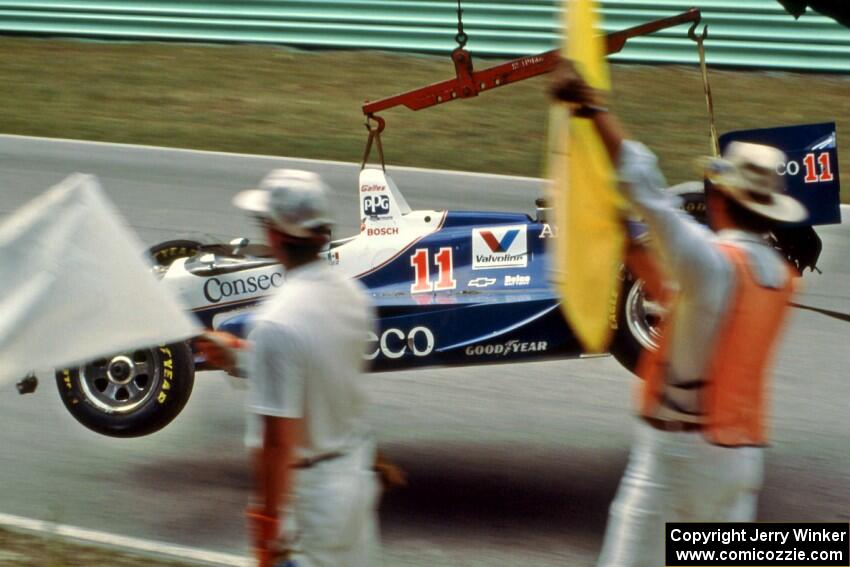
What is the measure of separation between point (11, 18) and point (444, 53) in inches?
229

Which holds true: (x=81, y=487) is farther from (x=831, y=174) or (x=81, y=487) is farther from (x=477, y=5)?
(x=477, y=5)

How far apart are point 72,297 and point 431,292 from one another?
9.38ft

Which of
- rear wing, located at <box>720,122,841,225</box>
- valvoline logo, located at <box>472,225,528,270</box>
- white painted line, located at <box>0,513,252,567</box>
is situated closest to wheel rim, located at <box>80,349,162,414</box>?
white painted line, located at <box>0,513,252,567</box>

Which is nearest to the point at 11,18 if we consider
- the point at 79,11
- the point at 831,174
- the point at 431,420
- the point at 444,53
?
the point at 79,11

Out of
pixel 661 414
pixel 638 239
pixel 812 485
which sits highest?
pixel 638 239

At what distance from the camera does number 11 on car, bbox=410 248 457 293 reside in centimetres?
705

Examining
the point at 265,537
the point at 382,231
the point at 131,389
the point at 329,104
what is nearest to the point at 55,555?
the point at 131,389

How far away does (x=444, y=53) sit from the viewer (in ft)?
54.7

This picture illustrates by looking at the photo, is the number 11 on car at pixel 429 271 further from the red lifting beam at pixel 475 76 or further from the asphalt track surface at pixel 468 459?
the asphalt track surface at pixel 468 459

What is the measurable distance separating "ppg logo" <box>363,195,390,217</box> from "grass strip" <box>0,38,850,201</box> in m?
6.31

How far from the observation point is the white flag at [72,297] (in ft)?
14.3

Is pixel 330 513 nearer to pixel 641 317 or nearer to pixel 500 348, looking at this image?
pixel 500 348

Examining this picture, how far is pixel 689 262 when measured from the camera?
391 centimetres

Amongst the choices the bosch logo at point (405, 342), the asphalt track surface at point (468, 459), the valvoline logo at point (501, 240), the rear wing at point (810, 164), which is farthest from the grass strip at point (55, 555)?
the rear wing at point (810, 164)
